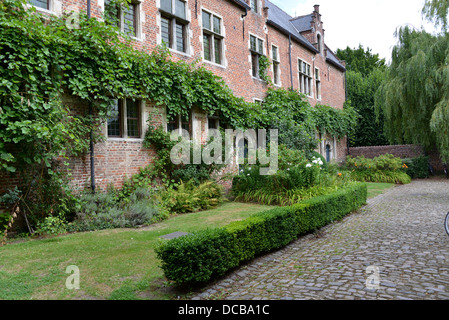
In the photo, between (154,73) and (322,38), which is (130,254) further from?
(322,38)

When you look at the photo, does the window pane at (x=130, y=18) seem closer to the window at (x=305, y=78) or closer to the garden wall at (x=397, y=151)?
the window at (x=305, y=78)

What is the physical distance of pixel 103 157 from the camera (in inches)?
331

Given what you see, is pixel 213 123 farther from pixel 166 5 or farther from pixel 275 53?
pixel 275 53

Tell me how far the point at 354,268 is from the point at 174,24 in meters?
9.70

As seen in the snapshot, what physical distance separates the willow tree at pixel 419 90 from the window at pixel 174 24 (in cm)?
1100

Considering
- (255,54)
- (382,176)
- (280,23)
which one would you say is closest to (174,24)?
(255,54)

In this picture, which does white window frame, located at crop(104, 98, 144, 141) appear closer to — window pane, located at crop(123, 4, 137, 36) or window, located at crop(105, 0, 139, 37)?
window, located at crop(105, 0, 139, 37)

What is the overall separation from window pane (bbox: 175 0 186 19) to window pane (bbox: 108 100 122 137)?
4.43 m

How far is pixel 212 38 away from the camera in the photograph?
494 inches

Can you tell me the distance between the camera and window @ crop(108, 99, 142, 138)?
29.1ft

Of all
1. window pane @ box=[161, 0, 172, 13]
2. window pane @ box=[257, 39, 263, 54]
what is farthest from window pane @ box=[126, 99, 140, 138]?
window pane @ box=[257, 39, 263, 54]

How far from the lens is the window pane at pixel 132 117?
9289mm

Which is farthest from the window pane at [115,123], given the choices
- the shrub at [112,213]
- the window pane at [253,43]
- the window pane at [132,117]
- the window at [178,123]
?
the window pane at [253,43]

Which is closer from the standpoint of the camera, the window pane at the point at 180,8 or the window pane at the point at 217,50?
the window pane at the point at 180,8
